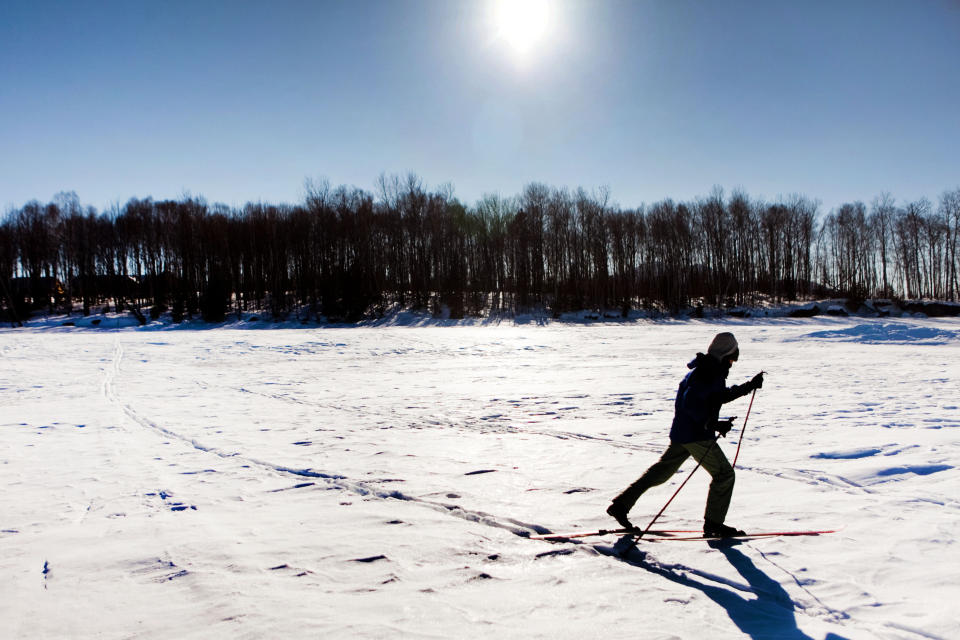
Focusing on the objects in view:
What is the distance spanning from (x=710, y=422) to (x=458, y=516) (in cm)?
A: 253

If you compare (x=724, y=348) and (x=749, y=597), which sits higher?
(x=724, y=348)

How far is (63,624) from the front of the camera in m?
3.46

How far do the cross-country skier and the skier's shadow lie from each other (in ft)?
1.11

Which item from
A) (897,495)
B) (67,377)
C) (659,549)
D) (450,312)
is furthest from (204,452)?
(450,312)

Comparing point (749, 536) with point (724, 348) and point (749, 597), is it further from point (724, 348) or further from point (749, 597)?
point (724, 348)

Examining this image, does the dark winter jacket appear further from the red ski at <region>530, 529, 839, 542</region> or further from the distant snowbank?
the distant snowbank

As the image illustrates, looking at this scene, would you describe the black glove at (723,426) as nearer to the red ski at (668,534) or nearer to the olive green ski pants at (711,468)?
the olive green ski pants at (711,468)

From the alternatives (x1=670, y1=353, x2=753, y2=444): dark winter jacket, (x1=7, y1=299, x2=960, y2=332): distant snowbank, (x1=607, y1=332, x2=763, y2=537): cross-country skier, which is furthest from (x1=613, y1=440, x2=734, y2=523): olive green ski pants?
(x1=7, y1=299, x2=960, y2=332): distant snowbank

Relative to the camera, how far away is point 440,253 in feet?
182

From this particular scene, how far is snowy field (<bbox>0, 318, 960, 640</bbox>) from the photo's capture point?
138 inches

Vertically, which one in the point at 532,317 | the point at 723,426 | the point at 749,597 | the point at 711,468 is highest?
the point at 532,317

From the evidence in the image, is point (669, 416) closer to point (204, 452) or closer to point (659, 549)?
point (659, 549)

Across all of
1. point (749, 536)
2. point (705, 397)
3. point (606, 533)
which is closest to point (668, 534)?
point (606, 533)

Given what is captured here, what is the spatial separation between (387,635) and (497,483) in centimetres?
314
